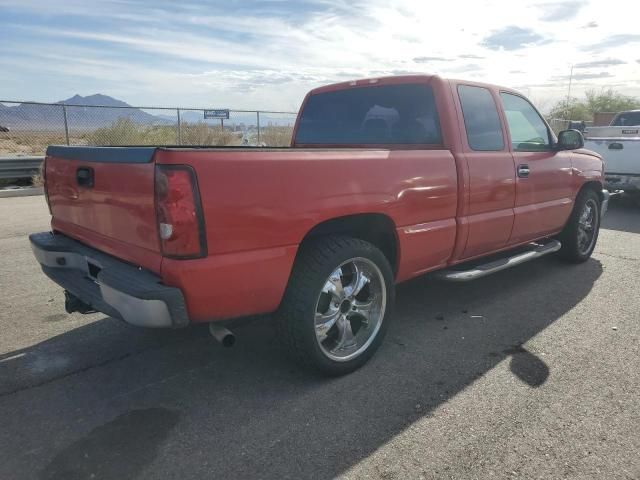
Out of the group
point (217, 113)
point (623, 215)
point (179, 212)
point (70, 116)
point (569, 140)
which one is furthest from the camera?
point (217, 113)

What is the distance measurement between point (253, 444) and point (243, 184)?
130 centimetres

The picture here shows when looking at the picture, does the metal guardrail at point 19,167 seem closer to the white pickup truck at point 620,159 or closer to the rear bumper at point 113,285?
the rear bumper at point 113,285

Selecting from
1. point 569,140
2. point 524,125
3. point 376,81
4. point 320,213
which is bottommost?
point 320,213

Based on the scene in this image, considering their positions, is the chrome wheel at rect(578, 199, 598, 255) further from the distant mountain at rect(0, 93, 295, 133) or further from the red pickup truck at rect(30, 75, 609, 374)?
the distant mountain at rect(0, 93, 295, 133)

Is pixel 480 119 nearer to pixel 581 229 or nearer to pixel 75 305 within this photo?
pixel 581 229

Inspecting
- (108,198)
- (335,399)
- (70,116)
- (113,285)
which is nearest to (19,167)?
(70,116)

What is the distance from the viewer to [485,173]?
4.07 metres

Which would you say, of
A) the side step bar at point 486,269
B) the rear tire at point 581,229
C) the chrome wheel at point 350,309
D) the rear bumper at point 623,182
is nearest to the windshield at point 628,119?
the rear bumper at point 623,182

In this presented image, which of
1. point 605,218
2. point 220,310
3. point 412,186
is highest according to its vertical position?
point 412,186

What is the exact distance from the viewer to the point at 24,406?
9.54 ft

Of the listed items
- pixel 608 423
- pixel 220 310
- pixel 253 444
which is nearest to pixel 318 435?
pixel 253 444

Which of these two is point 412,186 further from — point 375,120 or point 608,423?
point 608,423

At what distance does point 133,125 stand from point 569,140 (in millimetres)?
13827

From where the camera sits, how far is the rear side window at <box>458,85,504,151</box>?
13.4 ft
